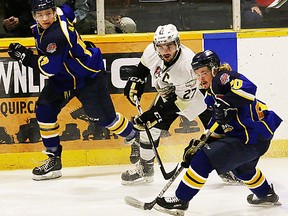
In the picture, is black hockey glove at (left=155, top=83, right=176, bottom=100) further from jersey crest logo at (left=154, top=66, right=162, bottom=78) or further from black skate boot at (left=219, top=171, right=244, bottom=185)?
black skate boot at (left=219, top=171, right=244, bottom=185)

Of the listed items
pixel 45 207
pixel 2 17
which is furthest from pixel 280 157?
pixel 2 17

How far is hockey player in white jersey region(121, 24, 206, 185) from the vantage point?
3.79 m

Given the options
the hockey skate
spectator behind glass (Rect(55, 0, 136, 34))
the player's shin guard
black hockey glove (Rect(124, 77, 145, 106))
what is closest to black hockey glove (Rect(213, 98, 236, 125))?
the player's shin guard

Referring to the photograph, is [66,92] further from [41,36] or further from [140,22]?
[140,22]

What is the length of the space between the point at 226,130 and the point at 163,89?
740mm

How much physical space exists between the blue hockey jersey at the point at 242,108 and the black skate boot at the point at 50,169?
4.21 feet

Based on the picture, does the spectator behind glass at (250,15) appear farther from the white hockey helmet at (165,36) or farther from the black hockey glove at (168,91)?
the white hockey helmet at (165,36)

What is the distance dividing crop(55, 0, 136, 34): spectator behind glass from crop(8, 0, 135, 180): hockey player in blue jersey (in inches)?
17.8

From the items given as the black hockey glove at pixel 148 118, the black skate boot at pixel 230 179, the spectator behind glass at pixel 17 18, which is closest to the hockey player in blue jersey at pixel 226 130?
the black hockey glove at pixel 148 118

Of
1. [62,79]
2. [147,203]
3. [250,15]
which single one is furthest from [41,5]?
[250,15]

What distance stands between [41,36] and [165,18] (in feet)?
3.55

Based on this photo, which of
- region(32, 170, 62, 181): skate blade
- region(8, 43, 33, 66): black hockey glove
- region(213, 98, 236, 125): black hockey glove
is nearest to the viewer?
region(213, 98, 236, 125): black hockey glove

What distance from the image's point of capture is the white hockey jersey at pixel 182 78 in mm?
3899

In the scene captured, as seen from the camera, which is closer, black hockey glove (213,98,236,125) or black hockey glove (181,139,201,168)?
black hockey glove (213,98,236,125)
